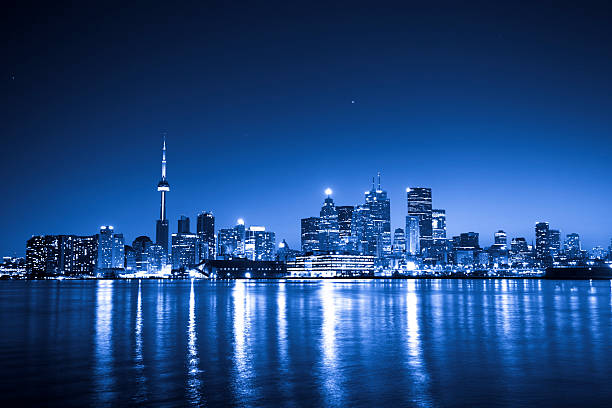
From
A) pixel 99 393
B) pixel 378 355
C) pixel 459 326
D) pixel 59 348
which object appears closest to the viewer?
pixel 99 393

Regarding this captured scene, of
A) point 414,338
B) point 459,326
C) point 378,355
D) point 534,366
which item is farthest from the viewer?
point 459,326

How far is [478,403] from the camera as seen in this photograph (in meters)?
17.9

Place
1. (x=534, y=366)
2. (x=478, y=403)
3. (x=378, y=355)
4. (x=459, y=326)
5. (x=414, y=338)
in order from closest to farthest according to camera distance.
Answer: (x=478, y=403), (x=534, y=366), (x=378, y=355), (x=414, y=338), (x=459, y=326)

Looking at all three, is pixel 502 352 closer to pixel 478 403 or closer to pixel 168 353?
pixel 478 403

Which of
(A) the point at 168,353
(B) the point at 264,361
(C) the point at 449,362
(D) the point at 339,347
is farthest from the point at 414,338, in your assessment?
(A) the point at 168,353

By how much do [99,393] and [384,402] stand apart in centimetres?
1001

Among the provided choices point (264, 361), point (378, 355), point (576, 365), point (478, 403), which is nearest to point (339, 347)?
point (378, 355)

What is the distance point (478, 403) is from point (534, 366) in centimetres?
902

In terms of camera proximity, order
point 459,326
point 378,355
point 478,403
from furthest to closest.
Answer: point 459,326 → point 378,355 → point 478,403

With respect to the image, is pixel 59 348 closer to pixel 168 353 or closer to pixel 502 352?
pixel 168 353

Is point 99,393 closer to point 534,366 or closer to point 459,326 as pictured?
point 534,366

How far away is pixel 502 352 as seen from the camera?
29.8 m

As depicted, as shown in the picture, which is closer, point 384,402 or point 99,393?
point 384,402

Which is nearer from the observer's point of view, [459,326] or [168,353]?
[168,353]
